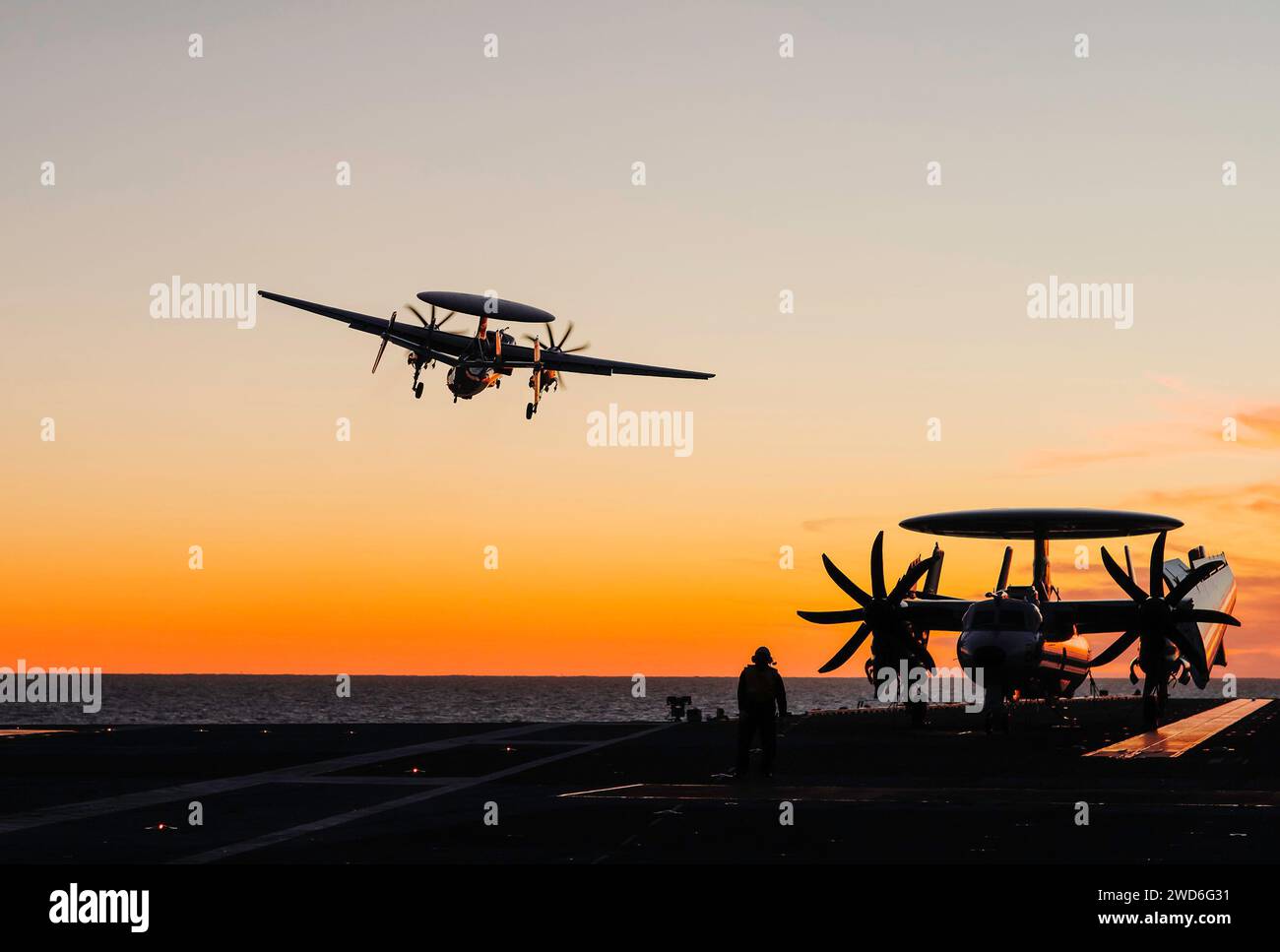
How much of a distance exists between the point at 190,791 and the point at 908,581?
2970 centimetres

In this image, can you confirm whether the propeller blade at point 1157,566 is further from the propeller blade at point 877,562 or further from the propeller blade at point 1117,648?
the propeller blade at point 877,562

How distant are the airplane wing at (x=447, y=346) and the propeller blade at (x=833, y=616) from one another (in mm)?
11844

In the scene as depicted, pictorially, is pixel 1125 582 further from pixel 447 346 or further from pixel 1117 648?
pixel 447 346

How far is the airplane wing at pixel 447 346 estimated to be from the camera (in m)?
54.1

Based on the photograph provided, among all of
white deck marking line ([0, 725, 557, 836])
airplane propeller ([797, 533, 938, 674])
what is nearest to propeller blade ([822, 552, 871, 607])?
airplane propeller ([797, 533, 938, 674])

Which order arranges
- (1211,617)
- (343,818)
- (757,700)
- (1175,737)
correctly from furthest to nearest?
(1211,617)
(1175,737)
(757,700)
(343,818)

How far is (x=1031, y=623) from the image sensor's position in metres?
42.9

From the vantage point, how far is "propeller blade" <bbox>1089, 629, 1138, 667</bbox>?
48.4m

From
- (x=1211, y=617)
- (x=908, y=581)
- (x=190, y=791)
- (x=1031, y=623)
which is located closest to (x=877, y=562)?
(x=908, y=581)
